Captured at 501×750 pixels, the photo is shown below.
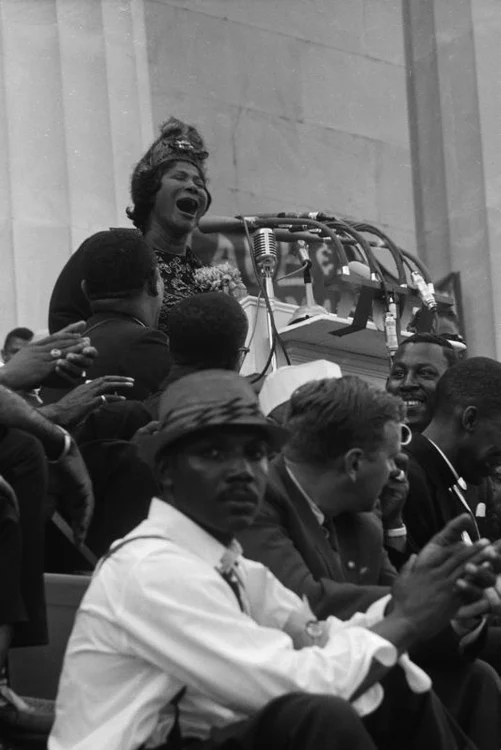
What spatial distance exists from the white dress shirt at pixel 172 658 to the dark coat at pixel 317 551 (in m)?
0.55

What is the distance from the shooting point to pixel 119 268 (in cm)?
532

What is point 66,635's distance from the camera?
4.61 meters

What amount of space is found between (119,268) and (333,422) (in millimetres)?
1197

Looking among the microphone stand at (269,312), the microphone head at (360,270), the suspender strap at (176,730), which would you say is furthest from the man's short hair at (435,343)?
the suspender strap at (176,730)

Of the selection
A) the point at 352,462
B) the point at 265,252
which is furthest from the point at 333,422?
the point at 265,252

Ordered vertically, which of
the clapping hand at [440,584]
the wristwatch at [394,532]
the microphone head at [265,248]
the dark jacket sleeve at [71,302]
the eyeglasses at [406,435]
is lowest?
the wristwatch at [394,532]

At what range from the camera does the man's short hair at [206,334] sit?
502 cm

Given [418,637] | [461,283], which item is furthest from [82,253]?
[461,283]

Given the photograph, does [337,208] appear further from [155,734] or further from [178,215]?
[155,734]

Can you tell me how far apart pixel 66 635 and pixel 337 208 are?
628 cm

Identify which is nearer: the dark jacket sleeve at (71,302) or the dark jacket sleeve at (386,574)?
the dark jacket sleeve at (386,574)

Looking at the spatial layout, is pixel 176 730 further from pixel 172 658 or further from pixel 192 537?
pixel 192 537

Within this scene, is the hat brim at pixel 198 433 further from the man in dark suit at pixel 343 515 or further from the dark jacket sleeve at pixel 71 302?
the dark jacket sleeve at pixel 71 302

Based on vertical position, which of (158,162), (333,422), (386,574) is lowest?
(386,574)
